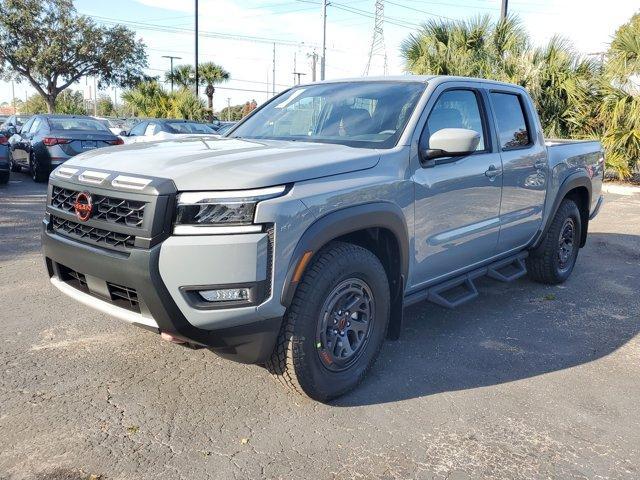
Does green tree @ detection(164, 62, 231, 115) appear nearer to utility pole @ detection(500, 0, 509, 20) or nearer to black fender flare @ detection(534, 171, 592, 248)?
utility pole @ detection(500, 0, 509, 20)

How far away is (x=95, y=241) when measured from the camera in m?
3.13

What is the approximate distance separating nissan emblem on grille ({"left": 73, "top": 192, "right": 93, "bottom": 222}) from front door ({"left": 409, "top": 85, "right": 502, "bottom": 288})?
195 cm

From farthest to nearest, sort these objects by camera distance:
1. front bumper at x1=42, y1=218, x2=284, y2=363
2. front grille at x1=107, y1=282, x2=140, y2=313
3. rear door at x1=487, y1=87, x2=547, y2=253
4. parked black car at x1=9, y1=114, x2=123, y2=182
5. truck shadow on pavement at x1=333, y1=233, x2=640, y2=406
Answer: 1. parked black car at x1=9, y1=114, x2=123, y2=182
2. rear door at x1=487, y1=87, x2=547, y2=253
3. truck shadow on pavement at x1=333, y1=233, x2=640, y2=406
4. front grille at x1=107, y1=282, x2=140, y2=313
5. front bumper at x1=42, y1=218, x2=284, y2=363

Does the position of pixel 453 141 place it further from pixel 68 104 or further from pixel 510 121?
pixel 68 104

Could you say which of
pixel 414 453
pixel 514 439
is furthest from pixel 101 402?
pixel 514 439

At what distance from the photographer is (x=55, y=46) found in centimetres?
3058

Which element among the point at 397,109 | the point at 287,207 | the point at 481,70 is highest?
the point at 481,70

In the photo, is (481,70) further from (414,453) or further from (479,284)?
(414,453)

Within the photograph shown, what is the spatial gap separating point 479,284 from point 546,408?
8.69 feet

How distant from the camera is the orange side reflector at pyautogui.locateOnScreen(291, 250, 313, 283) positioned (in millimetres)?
2977

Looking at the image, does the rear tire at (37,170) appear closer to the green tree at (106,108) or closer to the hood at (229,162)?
the hood at (229,162)

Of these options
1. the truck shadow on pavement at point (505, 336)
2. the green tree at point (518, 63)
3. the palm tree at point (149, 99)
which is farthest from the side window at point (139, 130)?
the palm tree at point (149, 99)

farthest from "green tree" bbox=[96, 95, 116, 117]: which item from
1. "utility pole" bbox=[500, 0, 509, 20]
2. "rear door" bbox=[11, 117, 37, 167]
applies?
"utility pole" bbox=[500, 0, 509, 20]

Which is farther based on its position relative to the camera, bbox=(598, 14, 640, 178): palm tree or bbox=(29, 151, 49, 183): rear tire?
bbox=(598, 14, 640, 178): palm tree
